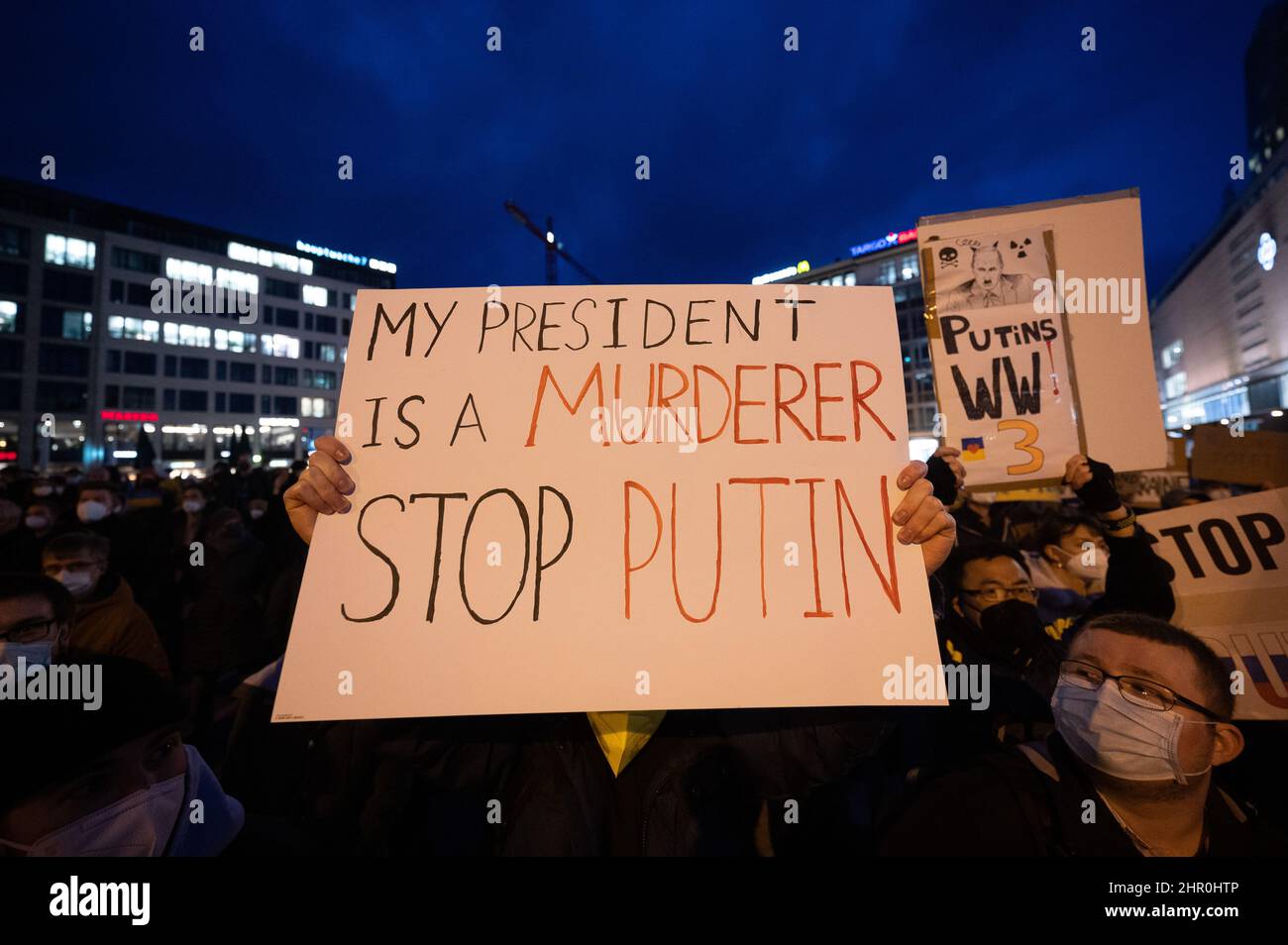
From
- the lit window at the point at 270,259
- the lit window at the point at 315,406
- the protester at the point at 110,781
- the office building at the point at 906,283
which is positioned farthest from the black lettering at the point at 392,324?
the lit window at the point at 270,259

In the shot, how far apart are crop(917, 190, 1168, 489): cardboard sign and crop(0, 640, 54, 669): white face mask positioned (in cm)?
424

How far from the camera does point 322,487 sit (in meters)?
1.62

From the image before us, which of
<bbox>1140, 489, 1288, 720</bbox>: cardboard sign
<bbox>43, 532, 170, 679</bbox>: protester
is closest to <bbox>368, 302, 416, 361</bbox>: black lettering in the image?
<bbox>43, 532, 170, 679</bbox>: protester

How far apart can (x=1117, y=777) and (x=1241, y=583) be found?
1.34 metres

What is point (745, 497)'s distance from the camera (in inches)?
66.0

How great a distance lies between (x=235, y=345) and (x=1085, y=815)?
6957cm

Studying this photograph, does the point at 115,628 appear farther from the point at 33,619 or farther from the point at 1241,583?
the point at 1241,583

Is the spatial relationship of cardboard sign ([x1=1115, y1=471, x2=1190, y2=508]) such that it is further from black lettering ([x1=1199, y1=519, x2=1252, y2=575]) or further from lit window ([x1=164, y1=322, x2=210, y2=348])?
lit window ([x1=164, y1=322, x2=210, y2=348])

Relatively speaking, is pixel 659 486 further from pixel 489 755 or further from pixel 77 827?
pixel 77 827

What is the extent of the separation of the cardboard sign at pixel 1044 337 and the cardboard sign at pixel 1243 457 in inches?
A: 83.2

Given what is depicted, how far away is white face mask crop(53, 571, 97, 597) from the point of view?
11.6 ft

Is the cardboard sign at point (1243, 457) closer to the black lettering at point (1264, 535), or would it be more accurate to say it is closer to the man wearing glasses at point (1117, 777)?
the black lettering at point (1264, 535)

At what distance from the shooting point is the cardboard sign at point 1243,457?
12.2ft
